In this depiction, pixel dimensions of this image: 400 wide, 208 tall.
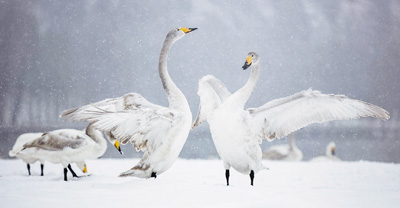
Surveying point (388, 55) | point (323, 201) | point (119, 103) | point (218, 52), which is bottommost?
point (323, 201)

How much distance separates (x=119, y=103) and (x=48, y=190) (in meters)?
0.86

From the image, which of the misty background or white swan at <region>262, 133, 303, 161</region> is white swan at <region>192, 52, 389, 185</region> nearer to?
the misty background

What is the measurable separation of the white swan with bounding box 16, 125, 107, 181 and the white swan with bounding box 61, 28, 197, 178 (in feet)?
2.14

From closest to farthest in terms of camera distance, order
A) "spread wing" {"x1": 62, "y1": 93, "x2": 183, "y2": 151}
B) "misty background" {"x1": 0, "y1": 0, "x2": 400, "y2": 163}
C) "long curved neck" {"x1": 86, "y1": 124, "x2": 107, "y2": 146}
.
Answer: "spread wing" {"x1": 62, "y1": 93, "x2": 183, "y2": 151}, "long curved neck" {"x1": 86, "y1": 124, "x2": 107, "y2": 146}, "misty background" {"x1": 0, "y1": 0, "x2": 400, "y2": 163}

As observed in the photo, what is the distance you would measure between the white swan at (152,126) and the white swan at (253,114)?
241 mm

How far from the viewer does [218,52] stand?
9.62 m

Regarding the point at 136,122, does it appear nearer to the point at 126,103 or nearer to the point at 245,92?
the point at 126,103

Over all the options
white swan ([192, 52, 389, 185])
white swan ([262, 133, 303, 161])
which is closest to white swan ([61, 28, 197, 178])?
white swan ([192, 52, 389, 185])

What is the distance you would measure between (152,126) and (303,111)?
45.9 inches

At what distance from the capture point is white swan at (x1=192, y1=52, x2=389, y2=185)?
260 centimetres

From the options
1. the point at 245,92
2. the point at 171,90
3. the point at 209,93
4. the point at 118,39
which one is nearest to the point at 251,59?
the point at 245,92

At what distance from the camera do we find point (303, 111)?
295 cm

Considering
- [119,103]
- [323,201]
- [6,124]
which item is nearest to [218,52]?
[6,124]

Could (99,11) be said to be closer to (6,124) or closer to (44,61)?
(44,61)
